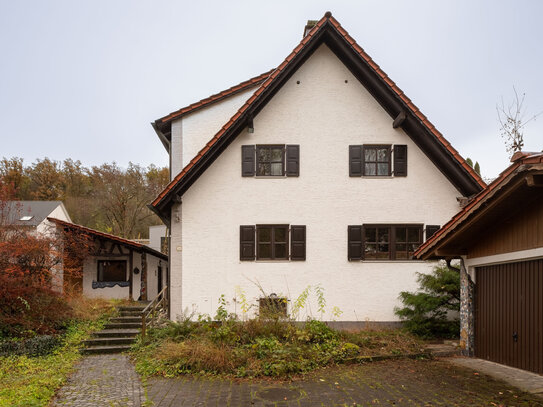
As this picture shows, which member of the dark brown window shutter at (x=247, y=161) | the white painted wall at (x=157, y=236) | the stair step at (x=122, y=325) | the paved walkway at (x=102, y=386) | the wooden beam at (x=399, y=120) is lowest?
the stair step at (x=122, y=325)

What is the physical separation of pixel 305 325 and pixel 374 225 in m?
4.24

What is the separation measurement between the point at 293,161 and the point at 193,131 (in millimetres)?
4362

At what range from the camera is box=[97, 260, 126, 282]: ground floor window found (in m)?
19.9

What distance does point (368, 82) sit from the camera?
12.9m

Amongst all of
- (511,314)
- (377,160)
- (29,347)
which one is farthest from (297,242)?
(29,347)

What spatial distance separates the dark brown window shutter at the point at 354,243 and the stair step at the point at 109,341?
23.3ft

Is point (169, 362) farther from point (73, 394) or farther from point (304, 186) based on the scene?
point (304, 186)

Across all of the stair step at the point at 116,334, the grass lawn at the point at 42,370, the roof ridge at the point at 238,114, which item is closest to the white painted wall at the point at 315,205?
the roof ridge at the point at 238,114

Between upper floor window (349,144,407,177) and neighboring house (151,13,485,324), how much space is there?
0.11 ft

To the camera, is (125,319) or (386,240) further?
(125,319)

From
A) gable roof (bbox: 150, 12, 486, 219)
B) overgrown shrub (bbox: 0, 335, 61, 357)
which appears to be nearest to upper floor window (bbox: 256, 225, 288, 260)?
gable roof (bbox: 150, 12, 486, 219)

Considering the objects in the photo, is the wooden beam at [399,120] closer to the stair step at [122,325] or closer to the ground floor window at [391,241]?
the ground floor window at [391,241]

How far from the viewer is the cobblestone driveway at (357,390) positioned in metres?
6.41

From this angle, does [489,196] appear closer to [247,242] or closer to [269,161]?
[269,161]
